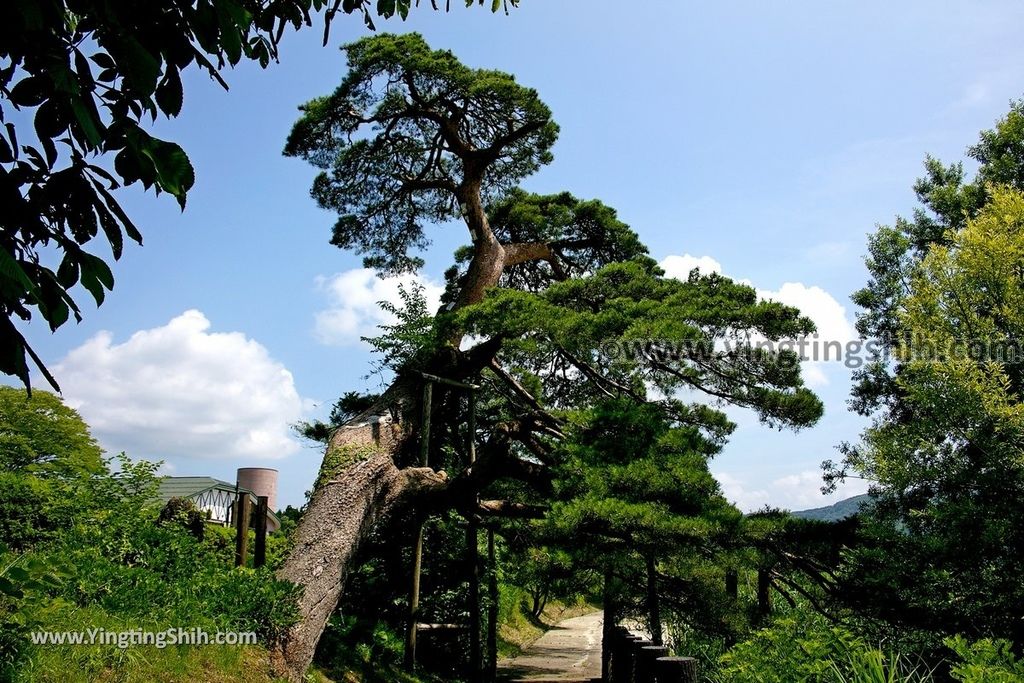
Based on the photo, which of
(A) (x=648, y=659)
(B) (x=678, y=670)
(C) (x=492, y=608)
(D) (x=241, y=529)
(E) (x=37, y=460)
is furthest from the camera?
(E) (x=37, y=460)

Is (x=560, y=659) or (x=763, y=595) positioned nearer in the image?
(x=763, y=595)

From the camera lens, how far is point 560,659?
1341 cm

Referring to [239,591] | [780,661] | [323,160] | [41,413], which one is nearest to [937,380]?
[780,661]

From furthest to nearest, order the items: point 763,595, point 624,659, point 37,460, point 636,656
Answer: point 37,460 < point 763,595 < point 624,659 < point 636,656

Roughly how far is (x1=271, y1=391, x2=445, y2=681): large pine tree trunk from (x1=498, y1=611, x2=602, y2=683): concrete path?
325 centimetres

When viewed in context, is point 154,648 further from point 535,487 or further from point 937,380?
point 937,380

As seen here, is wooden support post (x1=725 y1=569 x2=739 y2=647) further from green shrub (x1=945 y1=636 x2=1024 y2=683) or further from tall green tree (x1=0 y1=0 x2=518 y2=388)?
tall green tree (x1=0 y1=0 x2=518 y2=388)

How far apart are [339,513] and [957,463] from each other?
648 centimetres

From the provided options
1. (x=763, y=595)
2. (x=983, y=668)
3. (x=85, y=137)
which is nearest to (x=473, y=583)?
(x=763, y=595)

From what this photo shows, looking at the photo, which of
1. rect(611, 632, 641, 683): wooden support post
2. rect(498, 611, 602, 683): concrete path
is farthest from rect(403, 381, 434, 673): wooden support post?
rect(611, 632, 641, 683): wooden support post

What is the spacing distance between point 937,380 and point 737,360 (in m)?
1.87

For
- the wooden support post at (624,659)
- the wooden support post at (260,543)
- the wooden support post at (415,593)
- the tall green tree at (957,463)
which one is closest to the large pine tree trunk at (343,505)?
the wooden support post at (415,593)

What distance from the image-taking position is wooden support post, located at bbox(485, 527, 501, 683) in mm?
10242

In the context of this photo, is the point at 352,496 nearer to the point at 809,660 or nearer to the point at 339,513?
the point at 339,513
